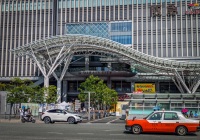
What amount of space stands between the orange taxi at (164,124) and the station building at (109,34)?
44.4 m

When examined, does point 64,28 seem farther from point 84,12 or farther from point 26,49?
point 26,49

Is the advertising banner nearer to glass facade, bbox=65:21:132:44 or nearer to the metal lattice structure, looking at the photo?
the metal lattice structure

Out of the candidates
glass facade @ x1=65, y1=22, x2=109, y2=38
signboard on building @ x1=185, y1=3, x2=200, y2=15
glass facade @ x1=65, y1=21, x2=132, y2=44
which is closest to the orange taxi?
glass facade @ x1=65, y1=21, x2=132, y2=44

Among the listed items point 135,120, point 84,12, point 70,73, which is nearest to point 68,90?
point 70,73

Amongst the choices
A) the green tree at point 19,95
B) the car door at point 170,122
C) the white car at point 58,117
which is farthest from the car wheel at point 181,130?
the green tree at point 19,95

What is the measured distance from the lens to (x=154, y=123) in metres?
16.9

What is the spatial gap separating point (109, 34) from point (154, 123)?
6054 cm

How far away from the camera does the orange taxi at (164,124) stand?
16.7 m

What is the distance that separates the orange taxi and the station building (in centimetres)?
4439

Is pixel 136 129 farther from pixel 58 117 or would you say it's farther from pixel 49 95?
pixel 49 95

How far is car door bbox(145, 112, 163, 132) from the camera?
55.3 feet

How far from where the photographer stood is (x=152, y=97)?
34031 millimetres

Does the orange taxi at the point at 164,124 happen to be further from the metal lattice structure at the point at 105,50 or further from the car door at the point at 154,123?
the metal lattice structure at the point at 105,50

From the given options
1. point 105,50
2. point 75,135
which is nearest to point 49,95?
point 105,50
